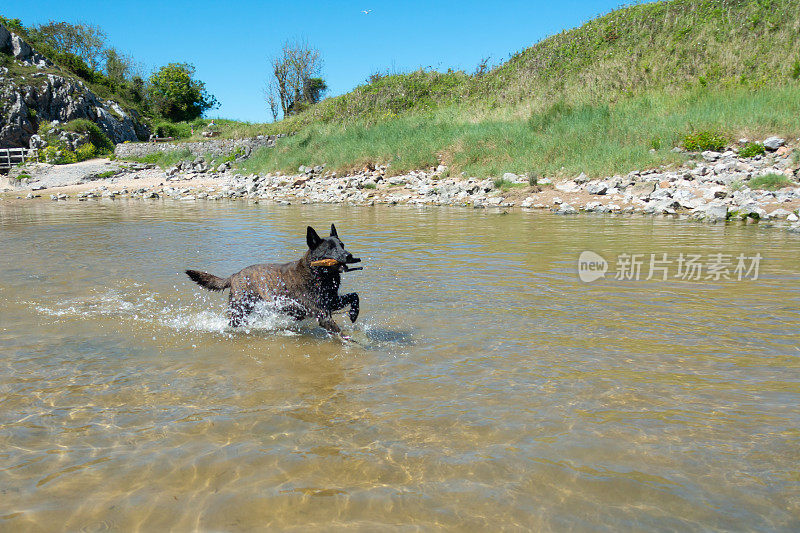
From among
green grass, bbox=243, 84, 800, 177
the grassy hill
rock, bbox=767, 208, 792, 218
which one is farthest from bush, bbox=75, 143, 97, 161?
rock, bbox=767, 208, 792, 218

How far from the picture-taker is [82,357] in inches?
197

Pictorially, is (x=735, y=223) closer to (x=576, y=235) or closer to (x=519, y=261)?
(x=576, y=235)

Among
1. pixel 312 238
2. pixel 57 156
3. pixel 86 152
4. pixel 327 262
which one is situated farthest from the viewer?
pixel 86 152

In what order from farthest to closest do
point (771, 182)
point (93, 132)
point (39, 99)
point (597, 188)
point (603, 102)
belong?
point (39, 99) < point (93, 132) < point (603, 102) < point (597, 188) < point (771, 182)

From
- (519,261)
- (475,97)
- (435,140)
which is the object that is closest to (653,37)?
(475,97)

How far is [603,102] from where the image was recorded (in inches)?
909

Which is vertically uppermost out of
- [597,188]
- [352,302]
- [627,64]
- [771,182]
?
[627,64]

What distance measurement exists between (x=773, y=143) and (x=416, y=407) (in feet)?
56.6

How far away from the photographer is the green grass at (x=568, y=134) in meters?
18.0

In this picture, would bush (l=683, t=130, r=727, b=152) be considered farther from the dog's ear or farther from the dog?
the dog's ear

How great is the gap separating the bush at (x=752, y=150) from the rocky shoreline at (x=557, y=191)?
8.2 inches

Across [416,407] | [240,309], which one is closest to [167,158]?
[240,309]

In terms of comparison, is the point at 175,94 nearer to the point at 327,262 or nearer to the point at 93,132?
the point at 93,132

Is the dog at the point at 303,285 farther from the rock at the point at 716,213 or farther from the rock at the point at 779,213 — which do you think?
the rock at the point at 779,213
